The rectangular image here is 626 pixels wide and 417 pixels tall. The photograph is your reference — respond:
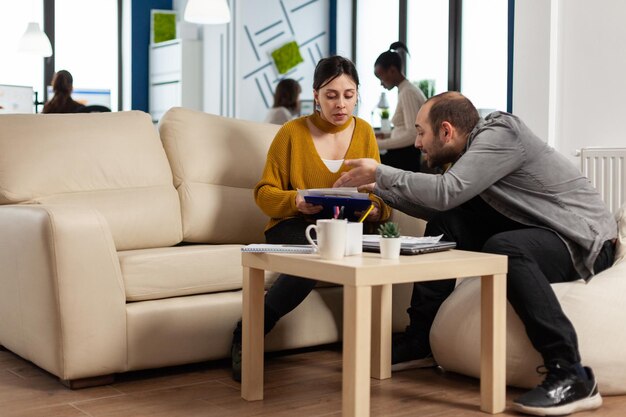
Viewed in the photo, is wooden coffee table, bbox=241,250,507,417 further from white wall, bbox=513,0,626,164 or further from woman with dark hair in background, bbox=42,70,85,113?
woman with dark hair in background, bbox=42,70,85,113

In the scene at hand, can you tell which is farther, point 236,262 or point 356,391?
point 236,262

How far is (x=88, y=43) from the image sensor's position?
7.82 meters

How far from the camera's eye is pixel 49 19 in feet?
24.7

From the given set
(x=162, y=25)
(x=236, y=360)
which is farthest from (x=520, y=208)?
(x=162, y=25)

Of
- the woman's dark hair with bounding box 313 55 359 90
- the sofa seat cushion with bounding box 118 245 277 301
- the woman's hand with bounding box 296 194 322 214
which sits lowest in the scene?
the sofa seat cushion with bounding box 118 245 277 301

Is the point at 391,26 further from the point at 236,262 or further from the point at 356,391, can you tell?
the point at 356,391

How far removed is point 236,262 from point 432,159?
0.71 m

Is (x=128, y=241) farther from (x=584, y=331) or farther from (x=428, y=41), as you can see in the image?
(x=428, y=41)

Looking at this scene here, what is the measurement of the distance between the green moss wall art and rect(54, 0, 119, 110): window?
1.53 meters

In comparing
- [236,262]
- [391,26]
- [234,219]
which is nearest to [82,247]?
[236,262]

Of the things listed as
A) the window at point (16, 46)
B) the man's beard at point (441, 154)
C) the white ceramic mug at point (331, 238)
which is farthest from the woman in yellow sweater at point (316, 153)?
the window at point (16, 46)

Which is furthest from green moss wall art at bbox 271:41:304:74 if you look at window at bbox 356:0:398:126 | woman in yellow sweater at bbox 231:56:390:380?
woman in yellow sweater at bbox 231:56:390:380

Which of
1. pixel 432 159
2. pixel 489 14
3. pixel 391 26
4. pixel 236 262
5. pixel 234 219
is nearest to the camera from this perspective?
pixel 432 159

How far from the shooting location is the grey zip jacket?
2.36m
